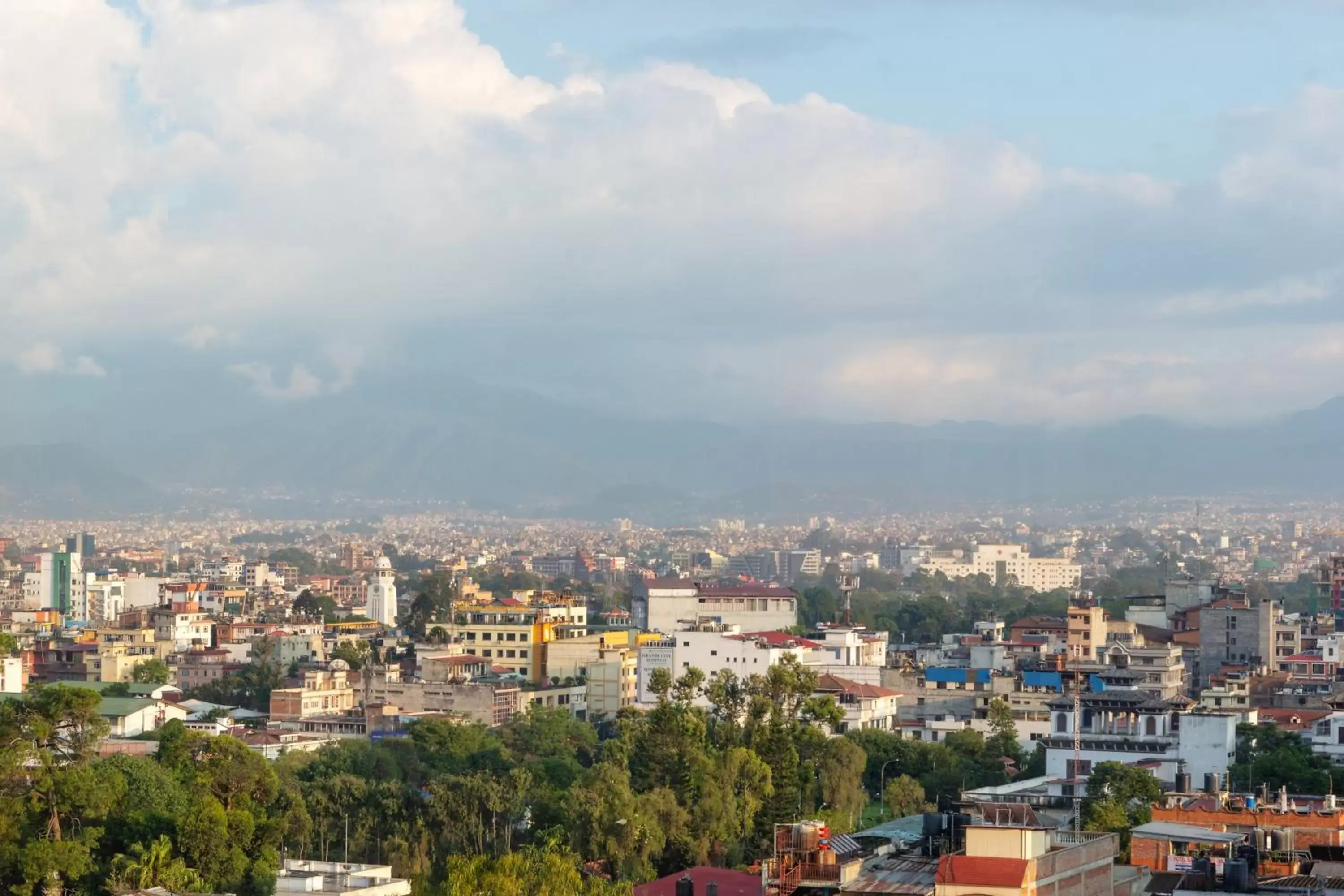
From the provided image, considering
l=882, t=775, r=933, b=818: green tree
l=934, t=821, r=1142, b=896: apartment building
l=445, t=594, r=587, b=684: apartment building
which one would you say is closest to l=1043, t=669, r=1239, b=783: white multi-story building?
l=882, t=775, r=933, b=818: green tree

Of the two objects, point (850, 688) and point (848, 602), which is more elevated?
point (848, 602)

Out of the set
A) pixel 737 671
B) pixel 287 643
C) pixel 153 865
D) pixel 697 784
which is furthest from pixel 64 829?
pixel 287 643

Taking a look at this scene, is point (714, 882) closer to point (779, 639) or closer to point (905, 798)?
point (905, 798)

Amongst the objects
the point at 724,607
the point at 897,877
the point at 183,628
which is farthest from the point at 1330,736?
the point at 183,628

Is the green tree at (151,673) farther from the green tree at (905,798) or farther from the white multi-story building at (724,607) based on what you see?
the green tree at (905,798)

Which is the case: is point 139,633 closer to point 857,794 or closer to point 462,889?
point 857,794

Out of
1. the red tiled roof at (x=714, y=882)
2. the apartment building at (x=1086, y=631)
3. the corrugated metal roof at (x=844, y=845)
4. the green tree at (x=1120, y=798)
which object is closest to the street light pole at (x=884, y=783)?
the green tree at (x=1120, y=798)
